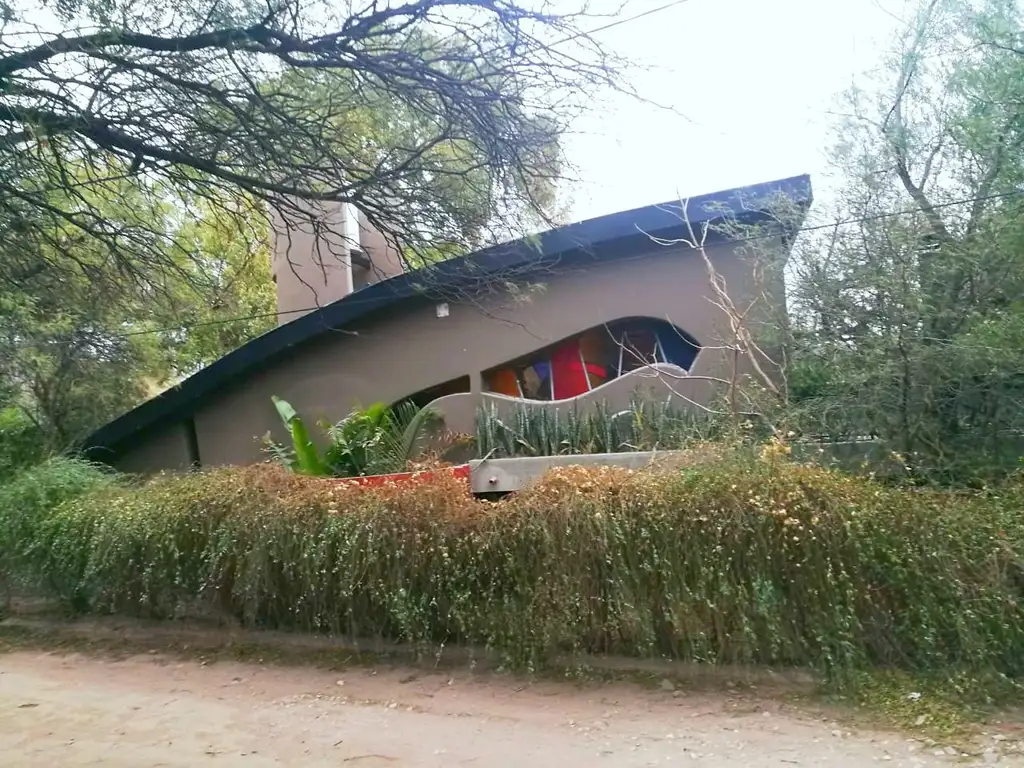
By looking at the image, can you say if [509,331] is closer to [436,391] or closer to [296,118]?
[436,391]

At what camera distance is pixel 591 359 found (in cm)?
1060

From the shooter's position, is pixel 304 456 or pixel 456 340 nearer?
pixel 304 456

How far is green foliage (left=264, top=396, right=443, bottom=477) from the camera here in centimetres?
1018

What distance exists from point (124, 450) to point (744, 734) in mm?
12289

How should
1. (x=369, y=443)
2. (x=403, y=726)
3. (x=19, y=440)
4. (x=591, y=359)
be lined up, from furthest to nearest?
1. (x=19, y=440)
2. (x=591, y=359)
3. (x=369, y=443)
4. (x=403, y=726)

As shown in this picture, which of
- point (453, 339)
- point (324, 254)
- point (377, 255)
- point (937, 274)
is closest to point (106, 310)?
point (324, 254)

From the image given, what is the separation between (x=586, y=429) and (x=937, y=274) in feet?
13.0

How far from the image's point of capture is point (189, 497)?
691 cm

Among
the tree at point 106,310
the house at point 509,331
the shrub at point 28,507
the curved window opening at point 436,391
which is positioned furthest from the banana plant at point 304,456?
the shrub at point 28,507

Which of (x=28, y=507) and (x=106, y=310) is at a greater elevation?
(x=106, y=310)

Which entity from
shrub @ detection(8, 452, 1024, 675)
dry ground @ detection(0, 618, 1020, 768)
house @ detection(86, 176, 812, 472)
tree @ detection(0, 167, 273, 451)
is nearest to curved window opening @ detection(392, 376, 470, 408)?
house @ detection(86, 176, 812, 472)

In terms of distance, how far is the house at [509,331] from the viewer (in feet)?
27.3

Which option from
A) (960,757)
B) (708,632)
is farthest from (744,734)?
(960,757)

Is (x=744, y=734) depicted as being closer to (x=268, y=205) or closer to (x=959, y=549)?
(x=959, y=549)
